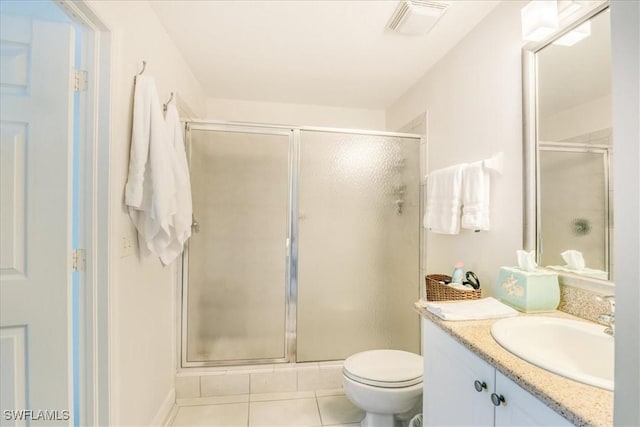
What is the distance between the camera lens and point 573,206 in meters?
1.12

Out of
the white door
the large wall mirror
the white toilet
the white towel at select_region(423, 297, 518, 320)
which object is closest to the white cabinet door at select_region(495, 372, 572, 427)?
the white towel at select_region(423, 297, 518, 320)

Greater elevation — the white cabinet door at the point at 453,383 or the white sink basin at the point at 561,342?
the white sink basin at the point at 561,342

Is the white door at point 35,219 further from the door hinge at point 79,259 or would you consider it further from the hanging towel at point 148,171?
the hanging towel at point 148,171

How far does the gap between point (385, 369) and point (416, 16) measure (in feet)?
6.34

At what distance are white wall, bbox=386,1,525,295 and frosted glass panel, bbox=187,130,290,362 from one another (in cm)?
113

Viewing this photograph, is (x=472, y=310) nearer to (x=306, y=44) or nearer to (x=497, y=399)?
(x=497, y=399)

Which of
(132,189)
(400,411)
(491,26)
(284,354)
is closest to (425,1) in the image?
(491,26)

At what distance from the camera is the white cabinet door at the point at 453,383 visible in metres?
0.85

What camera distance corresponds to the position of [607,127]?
996 millimetres

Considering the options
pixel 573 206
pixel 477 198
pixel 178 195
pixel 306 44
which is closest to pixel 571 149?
pixel 573 206

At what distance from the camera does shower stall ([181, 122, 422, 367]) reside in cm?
205

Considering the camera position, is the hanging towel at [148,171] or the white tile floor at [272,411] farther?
the white tile floor at [272,411]

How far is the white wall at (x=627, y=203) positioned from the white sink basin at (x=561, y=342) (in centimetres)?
48

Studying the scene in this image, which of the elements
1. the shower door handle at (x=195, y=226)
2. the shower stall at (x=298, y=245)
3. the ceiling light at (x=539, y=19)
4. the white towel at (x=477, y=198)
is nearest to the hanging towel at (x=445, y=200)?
the white towel at (x=477, y=198)
